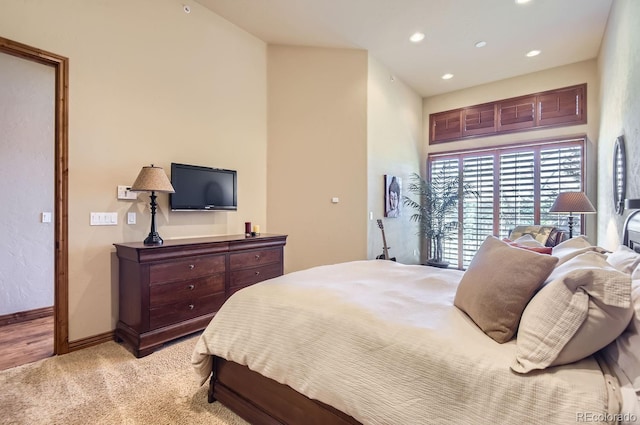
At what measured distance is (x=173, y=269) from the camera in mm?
2721

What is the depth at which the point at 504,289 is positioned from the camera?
1257 millimetres

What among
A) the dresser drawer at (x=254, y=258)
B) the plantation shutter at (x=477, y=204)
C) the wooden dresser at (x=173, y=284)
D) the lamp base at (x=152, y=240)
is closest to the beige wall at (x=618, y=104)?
the plantation shutter at (x=477, y=204)

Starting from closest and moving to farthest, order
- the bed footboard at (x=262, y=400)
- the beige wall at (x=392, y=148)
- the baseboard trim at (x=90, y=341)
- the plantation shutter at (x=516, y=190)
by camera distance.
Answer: the bed footboard at (x=262, y=400) → the baseboard trim at (x=90, y=341) → the beige wall at (x=392, y=148) → the plantation shutter at (x=516, y=190)

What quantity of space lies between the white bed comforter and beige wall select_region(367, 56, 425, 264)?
8.51ft

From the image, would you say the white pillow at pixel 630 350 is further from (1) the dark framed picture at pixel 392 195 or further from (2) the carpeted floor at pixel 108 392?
(1) the dark framed picture at pixel 392 195

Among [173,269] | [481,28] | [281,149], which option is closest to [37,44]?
[173,269]

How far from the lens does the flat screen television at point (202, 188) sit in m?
3.19

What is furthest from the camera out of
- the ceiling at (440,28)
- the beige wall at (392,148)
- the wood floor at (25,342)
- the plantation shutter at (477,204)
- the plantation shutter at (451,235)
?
the plantation shutter at (451,235)

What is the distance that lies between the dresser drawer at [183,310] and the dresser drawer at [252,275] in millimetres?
192

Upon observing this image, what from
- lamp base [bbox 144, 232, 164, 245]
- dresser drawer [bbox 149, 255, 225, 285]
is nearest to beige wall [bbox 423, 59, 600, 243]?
dresser drawer [bbox 149, 255, 225, 285]

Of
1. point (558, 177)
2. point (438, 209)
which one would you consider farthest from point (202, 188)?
point (558, 177)

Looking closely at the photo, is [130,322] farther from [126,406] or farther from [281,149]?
[281,149]

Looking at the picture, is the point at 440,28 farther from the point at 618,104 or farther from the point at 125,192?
the point at 125,192

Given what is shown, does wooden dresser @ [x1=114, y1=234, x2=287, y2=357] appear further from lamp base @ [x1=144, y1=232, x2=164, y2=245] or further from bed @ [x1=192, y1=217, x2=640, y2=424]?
bed @ [x1=192, y1=217, x2=640, y2=424]
